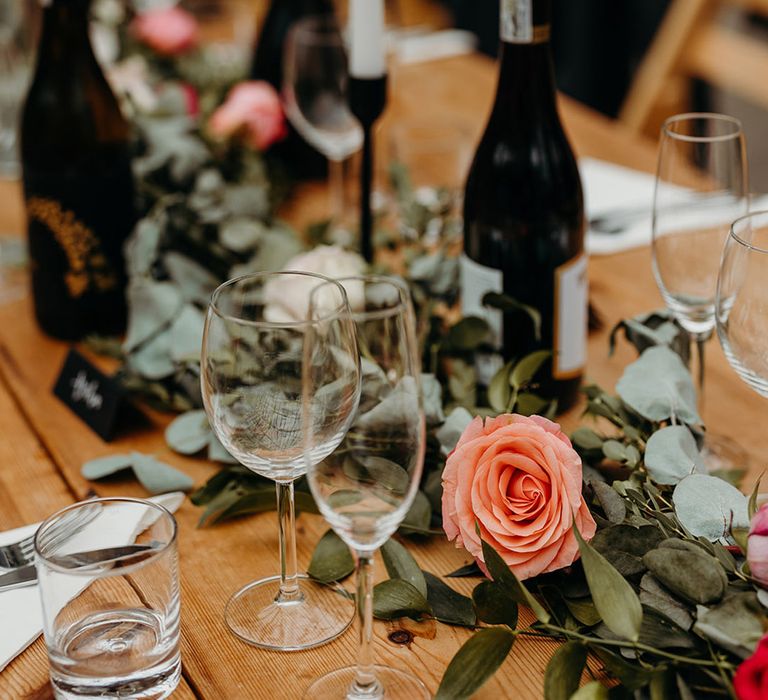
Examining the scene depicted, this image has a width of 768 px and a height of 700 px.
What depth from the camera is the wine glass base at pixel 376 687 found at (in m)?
0.61

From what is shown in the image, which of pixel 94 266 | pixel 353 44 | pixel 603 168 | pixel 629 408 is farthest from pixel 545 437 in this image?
pixel 603 168

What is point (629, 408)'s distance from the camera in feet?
2.62

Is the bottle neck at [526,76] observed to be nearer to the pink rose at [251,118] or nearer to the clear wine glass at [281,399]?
the clear wine glass at [281,399]

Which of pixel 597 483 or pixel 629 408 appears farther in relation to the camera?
pixel 629 408

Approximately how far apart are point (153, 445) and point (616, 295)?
525 millimetres

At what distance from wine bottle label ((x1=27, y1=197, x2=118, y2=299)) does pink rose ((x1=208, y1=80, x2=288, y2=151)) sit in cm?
35

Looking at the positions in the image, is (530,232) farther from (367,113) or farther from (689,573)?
(689,573)

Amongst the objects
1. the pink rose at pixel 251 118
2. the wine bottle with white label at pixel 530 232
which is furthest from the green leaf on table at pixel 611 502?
the pink rose at pixel 251 118

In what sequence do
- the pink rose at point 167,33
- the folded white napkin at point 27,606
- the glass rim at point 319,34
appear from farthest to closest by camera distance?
the pink rose at point 167,33 < the glass rim at point 319,34 < the folded white napkin at point 27,606

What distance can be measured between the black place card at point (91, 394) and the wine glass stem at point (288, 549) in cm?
27

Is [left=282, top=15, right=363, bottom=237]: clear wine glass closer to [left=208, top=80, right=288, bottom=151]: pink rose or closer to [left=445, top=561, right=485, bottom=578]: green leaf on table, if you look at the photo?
[left=208, top=80, right=288, bottom=151]: pink rose

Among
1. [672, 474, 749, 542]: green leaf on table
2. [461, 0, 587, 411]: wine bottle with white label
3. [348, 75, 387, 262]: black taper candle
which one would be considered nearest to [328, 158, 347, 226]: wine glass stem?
[348, 75, 387, 262]: black taper candle

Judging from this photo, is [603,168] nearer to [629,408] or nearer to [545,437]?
[629,408]

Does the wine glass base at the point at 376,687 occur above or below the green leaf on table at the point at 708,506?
below
